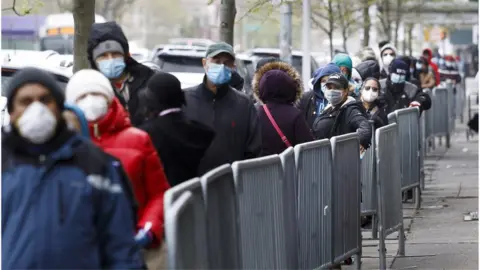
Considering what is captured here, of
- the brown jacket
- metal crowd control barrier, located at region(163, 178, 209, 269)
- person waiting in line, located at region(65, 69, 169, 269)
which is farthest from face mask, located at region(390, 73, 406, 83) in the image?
metal crowd control barrier, located at region(163, 178, 209, 269)

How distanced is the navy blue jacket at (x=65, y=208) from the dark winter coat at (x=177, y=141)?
1.91 metres

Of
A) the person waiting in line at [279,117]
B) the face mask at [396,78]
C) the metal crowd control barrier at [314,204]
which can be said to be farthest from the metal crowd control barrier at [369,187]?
the face mask at [396,78]

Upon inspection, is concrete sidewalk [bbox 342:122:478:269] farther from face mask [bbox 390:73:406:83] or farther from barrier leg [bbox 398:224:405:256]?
face mask [bbox 390:73:406:83]

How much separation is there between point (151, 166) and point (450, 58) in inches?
1737

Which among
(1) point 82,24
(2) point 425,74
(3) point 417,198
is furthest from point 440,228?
(2) point 425,74

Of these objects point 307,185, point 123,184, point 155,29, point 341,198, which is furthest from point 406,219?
point 155,29

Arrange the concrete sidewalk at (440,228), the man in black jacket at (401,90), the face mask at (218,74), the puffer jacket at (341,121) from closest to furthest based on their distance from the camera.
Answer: the face mask at (218,74) < the concrete sidewalk at (440,228) < the puffer jacket at (341,121) < the man in black jacket at (401,90)

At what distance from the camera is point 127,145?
661cm

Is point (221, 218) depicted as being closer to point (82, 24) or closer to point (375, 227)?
point (375, 227)

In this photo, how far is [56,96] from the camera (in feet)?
17.3

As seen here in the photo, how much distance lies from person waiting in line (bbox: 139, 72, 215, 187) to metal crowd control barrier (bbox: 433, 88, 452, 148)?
53.5ft

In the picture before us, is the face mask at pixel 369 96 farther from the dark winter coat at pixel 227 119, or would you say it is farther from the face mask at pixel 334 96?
the dark winter coat at pixel 227 119

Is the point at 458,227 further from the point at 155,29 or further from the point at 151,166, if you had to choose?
the point at 155,29

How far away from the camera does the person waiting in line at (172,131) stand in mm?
7262
